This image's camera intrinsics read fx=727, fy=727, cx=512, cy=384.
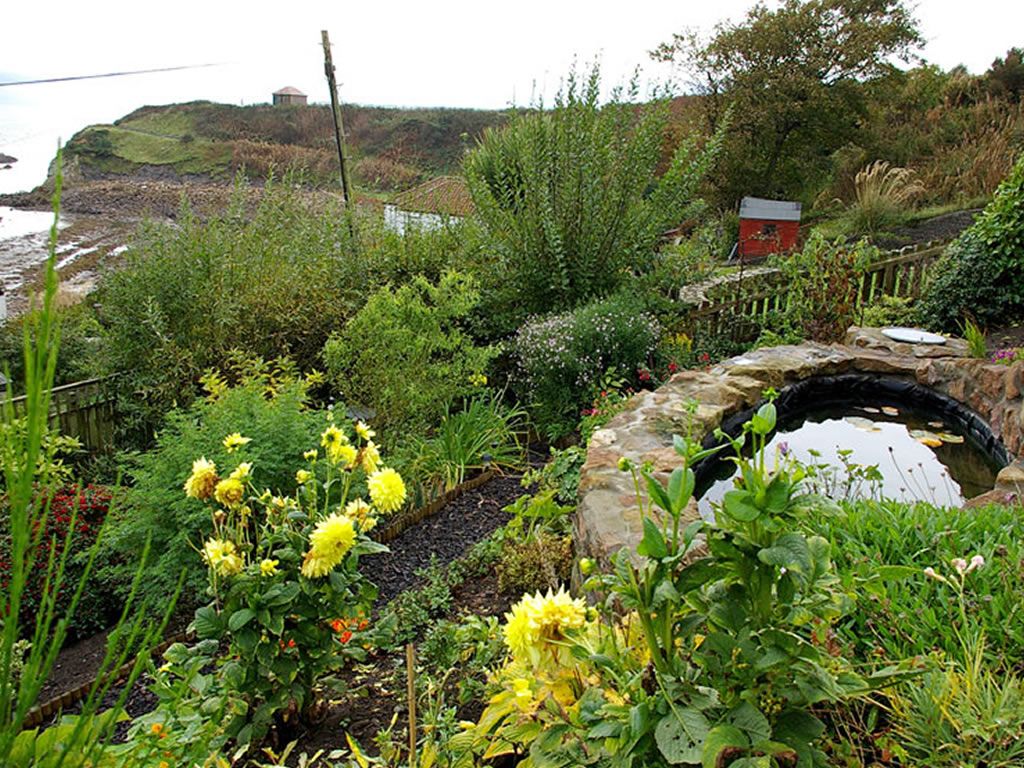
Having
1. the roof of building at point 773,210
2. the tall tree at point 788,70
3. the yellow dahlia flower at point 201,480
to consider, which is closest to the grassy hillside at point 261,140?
the tall tree at point 788,70

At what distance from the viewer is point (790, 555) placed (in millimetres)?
1202

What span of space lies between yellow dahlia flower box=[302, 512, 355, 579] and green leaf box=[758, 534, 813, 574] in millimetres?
1023

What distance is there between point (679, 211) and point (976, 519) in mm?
4217

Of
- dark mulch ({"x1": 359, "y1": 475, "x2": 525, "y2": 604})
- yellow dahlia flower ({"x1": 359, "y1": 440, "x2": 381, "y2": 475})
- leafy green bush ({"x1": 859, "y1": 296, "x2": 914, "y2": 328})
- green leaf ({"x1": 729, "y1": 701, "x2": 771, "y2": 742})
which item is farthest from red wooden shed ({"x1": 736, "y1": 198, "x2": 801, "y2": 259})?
green leaf ({"x1": 729, "y1": 701, "x2": 771, "y2": 742})

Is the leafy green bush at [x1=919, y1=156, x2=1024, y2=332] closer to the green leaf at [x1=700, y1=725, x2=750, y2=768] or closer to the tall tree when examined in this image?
the green leaf at [x1=700, y1=725, x2=750, y2=768]

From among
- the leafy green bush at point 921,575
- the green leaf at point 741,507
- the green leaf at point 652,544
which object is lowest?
the leafy green bush at point 921,575

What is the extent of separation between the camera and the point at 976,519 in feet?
7.86

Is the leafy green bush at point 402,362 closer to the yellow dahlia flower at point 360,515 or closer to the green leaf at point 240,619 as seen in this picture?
the yellow dahlia flower at point 360,515

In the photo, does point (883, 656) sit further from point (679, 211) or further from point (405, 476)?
point (679, 211)

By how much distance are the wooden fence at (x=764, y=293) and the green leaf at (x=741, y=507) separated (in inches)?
210

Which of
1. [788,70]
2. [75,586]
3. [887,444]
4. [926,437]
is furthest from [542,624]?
[788,70]

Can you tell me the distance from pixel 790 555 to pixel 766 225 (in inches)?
393

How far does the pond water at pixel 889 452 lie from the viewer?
3.78 m

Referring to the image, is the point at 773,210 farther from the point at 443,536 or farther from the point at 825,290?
the point at 443,536
